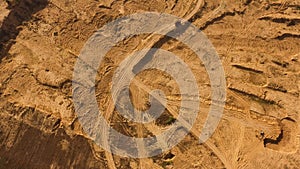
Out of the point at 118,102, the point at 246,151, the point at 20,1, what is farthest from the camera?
the point at 20,1

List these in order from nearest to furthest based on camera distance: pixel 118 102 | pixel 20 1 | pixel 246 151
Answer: pixel 246 151 → pixel 118 102 → pixel 20 1

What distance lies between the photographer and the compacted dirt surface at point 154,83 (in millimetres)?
12609

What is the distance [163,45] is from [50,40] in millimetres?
4802

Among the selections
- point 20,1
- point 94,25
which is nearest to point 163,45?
point 94,25

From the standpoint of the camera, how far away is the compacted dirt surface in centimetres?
1261

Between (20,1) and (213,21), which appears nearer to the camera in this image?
(213,21)

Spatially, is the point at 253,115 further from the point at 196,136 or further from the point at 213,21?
the point at 213,21

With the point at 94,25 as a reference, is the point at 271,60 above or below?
above

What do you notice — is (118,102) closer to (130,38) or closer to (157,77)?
(157,77)

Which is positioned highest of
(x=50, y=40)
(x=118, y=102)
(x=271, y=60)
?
(x=271, y=60)

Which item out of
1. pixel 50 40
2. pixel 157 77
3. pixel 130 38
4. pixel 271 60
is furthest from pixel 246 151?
pixel 50 40

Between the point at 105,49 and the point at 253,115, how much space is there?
256 inches

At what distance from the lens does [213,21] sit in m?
13.5

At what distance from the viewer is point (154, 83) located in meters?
13.5
